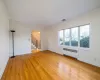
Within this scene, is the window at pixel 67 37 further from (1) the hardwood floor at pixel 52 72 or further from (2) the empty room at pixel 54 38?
(1) the hardwood floor at pixel 52 72

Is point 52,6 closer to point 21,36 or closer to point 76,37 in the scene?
point 76,37

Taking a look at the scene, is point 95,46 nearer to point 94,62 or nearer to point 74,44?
point 94,62

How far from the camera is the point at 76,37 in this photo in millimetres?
4055

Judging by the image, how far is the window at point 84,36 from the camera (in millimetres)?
3424

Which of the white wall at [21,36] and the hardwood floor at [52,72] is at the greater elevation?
the white wall at [21,36]

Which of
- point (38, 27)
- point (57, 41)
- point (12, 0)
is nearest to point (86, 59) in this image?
point (57, 41)

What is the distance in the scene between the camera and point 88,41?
11.1ft

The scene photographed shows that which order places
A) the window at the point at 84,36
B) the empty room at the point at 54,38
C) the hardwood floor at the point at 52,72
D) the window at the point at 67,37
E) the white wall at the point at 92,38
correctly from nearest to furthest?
the hardwood floor at the point at 52,72
the empty room at the point at 54,38
the white wall at the point at 92,38
the window at the point at 84,36
the window at the point at 67,37

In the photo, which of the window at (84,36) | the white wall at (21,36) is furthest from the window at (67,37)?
the white wall at (21,36)

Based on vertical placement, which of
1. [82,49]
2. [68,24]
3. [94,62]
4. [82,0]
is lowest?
[94,62]

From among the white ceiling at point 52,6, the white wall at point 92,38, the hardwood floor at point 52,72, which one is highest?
the white ceiling at point 52,6

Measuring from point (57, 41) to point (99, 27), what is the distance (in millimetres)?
3235

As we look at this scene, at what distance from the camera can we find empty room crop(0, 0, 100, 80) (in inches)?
97.3

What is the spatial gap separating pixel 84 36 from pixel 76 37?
1.75 feet
